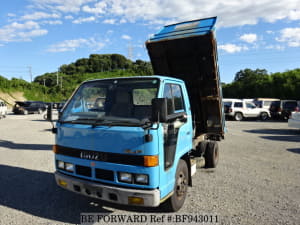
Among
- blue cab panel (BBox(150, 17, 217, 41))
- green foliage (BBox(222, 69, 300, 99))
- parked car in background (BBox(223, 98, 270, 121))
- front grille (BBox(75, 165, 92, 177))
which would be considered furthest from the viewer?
green foliage (BBox(222, 69, 300, 99))

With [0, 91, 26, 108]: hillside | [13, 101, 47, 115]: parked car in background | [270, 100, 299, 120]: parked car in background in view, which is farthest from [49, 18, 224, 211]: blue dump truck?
[0, 91, 26, 108]: hillside

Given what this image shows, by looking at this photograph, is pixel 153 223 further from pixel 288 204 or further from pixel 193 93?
pixel 193 93

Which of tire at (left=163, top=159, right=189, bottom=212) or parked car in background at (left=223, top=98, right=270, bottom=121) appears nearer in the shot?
tire at (left=163, top=159, right=189, bottom=212)

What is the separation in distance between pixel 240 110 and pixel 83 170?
17670 millimetres

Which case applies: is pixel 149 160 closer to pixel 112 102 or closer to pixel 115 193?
pixel 115 193

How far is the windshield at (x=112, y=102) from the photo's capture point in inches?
134

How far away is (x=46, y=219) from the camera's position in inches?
139

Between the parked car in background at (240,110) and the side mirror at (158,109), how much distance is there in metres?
16.9

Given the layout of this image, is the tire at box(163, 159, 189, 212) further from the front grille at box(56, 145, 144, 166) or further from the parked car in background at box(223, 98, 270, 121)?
the parked car in background at box(223, 98, 270, 121)

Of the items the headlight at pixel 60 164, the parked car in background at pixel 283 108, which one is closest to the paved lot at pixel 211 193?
the headlight at pixel 60 164

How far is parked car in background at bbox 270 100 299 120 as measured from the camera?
59.1 feet

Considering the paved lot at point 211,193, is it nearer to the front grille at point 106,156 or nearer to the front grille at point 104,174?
the front grille at point 104,174

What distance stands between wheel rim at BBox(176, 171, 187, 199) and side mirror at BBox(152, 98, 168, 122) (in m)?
1.25

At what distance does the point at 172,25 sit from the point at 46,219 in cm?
524
